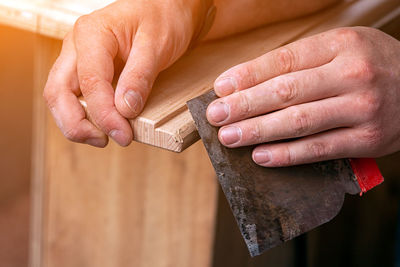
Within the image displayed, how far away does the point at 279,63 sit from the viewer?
602mm

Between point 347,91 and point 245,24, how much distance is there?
0.91 ft

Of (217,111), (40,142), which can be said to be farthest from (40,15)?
(217,111)

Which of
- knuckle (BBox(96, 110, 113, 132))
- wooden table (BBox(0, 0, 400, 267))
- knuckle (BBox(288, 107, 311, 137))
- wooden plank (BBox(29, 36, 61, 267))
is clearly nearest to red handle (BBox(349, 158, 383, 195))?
knuckle (BBox(288, 107, 311, 137))

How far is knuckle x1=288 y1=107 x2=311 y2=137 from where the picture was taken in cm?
57

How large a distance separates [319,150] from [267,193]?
3.5 inches

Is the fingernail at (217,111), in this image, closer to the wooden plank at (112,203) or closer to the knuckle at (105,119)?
the knuckle at (105,119)

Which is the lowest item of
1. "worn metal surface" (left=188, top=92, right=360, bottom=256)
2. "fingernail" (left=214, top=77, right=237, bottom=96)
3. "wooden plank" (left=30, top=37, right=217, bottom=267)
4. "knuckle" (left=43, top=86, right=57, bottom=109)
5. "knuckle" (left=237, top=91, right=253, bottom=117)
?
"wooden plank" (left=30, top=37, right=217, bottom=267)

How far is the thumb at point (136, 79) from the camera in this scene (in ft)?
1.86

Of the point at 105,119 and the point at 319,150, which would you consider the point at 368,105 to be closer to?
the point at 319,150

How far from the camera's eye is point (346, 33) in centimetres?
62

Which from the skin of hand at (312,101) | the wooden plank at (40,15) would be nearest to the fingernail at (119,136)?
the skin of hand at (312,101)

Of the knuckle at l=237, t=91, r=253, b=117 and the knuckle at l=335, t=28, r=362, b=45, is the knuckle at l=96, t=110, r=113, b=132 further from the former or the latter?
the knuckle at l=335, t=28, r=362, b=45

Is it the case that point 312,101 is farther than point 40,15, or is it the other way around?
point 40,15

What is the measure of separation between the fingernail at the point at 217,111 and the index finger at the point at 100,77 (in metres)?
0.10
